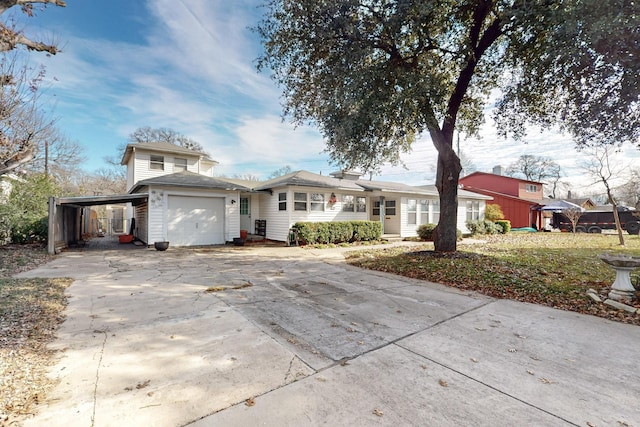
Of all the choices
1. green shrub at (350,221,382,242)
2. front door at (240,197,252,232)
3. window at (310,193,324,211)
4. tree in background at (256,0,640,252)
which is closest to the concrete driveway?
tree in background at (256,0,640,252)

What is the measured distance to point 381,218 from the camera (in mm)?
17516

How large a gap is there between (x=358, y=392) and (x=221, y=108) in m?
17.2

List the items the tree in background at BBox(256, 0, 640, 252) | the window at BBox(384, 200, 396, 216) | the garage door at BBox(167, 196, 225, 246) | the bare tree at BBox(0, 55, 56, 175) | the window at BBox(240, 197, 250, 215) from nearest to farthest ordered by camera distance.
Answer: the tree in background at BBox(256, 0, 640, 252) < the bare tree at BBox(0, 55, 56, 175) < the garage door at BBox(167, 196, 225, 246) < the window at BBox(240, 197, 250, 215) < the window at BBox(384, 200, 396, 216)

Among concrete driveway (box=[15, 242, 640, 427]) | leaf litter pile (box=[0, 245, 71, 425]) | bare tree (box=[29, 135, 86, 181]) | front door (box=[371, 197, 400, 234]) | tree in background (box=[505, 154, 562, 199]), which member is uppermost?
tree in background (box=[505, 154, 562, 199])

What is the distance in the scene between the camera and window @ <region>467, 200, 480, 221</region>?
2066cm

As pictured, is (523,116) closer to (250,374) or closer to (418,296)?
(418,296)

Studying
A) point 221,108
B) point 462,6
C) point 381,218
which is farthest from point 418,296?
point 221,108

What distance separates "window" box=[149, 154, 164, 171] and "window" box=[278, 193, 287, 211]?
8.30 metres

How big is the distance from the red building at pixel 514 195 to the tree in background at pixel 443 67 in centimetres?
1909

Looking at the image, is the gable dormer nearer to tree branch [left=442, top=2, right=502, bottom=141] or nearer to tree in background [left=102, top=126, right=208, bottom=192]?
tree branch [left=442, top=2, right=502, bottom=141]

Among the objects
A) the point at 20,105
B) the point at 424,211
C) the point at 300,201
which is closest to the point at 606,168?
the point at 424,211

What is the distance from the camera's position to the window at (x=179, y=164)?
Result: 17.7 m

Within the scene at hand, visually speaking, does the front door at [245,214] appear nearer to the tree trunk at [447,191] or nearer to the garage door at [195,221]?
the garage door at [195,221]

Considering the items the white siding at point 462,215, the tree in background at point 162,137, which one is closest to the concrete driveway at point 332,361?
the white siding at point 462,215
